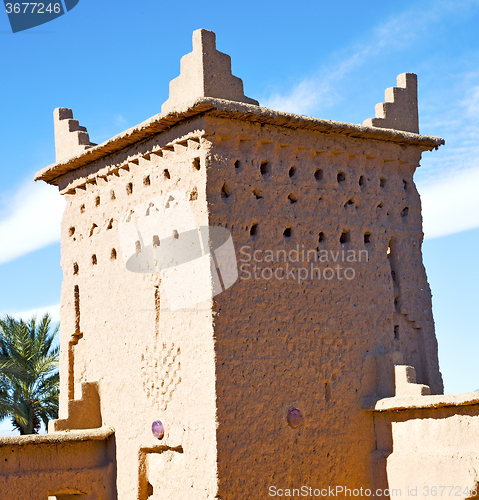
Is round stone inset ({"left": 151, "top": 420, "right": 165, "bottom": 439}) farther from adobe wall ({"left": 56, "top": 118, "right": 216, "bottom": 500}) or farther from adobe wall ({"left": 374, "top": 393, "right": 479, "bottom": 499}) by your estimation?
adobe wall ({"left": 374, "top": 393, "right": 479, "bottom": 499})

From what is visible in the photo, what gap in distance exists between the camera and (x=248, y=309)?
32.2ft

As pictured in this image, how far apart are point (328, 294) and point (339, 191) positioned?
1.41m

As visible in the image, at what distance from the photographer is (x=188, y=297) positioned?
992cm

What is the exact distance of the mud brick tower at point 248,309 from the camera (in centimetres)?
966

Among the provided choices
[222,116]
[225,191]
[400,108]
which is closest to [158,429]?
[225,191]

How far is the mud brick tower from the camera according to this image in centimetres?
966

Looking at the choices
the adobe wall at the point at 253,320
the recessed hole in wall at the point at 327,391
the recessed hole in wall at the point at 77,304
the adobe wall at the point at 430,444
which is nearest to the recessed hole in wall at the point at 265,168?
the adobe wall at the point at 253,320

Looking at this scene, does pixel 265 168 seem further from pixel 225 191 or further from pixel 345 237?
pixel 345 237

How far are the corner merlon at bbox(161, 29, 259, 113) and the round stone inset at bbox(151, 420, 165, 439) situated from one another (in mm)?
3755

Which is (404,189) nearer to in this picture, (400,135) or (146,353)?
(400,135)

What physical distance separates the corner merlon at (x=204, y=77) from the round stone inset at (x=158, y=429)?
3755mm

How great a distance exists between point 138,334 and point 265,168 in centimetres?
264

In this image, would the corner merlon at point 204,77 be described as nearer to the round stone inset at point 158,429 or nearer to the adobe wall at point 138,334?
the adobe wall at point 138,334

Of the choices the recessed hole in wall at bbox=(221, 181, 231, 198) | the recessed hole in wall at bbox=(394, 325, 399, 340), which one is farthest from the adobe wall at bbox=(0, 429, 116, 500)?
the recessed hole in wall at bbox=(394, 325, 399, 340)
